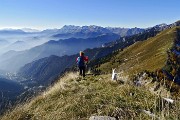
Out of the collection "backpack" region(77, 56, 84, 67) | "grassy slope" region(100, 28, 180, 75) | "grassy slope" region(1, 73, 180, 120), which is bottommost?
"grassy slope" region(100, 28, 180, 75)

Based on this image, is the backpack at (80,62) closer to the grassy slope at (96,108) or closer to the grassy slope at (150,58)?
the grassy slope at (150,58)

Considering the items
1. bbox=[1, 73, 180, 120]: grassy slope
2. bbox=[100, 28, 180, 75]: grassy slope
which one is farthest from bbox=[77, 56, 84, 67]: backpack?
bbox=[1, 73, 180, 120]: grassy slope

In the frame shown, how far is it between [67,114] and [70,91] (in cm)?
440

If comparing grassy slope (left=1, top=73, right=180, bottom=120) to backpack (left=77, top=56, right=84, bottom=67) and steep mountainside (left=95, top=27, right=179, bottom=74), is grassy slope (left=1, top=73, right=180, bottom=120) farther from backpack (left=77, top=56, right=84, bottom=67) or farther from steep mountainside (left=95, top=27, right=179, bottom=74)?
backpack (left=77, top=56, right=84, bottom=67)

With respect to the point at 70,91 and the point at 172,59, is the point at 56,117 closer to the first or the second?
the point at 70,91

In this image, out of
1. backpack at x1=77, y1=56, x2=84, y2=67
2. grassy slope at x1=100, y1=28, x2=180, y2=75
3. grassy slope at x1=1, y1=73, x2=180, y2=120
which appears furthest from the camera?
grassy slope at x1=100, y1=28, x2=180, y2=75

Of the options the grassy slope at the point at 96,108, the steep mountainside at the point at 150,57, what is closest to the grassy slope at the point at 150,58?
the steep mountainside at the point at 150,57

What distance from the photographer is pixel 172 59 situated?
2306 inches

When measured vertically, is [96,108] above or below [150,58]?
above

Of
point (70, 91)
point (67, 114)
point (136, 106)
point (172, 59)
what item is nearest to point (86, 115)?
point (67, 114)

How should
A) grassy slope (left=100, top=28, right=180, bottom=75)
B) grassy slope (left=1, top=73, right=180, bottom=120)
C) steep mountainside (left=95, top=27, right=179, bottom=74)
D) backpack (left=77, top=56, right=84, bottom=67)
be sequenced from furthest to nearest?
steep mountainside (left=95, top=27, right=179, bottom=74) < grassy slope (left=100, top=28, right=180, bottom=75) < backpack (left=77, top=56, right=84, bottom=67) < grassy slope (left=1, top=73, right=180, bottom=120)

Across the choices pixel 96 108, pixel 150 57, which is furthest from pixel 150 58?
pixel 96 108

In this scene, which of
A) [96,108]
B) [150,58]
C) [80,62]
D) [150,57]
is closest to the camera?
[96,108]

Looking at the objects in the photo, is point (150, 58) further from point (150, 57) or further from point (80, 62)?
point (80, 62)
